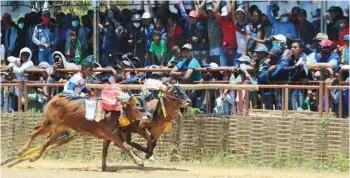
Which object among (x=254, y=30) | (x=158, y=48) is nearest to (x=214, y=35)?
(x=254, y=30)

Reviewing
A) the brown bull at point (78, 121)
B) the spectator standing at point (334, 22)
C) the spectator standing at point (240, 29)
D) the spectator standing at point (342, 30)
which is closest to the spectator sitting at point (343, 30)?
the spectator standing at point (342, 30)

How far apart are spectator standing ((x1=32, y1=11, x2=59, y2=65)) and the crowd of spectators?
23 millimetres

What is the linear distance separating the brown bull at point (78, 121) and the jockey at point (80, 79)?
24cm

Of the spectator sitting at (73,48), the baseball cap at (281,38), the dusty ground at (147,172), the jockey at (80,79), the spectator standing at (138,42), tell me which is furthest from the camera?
the spectator sitting at (73,48)

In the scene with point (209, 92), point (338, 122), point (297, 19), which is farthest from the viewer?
point (297, 19)

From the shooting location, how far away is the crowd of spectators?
17.0 metres

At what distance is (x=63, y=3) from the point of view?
22.0m

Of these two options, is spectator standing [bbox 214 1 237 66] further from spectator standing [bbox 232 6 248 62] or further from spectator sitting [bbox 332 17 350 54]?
spectator sitting [bbox 332 17 350 54]

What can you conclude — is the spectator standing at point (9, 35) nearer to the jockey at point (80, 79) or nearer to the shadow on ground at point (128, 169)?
the jockey at point (80, 79)

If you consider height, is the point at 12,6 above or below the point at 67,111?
above

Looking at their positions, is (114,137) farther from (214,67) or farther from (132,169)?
(214,67)

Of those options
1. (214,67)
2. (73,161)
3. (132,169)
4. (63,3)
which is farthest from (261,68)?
(63,3)

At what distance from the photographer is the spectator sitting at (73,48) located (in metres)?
20.4

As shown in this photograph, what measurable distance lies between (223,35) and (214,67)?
1454mm
